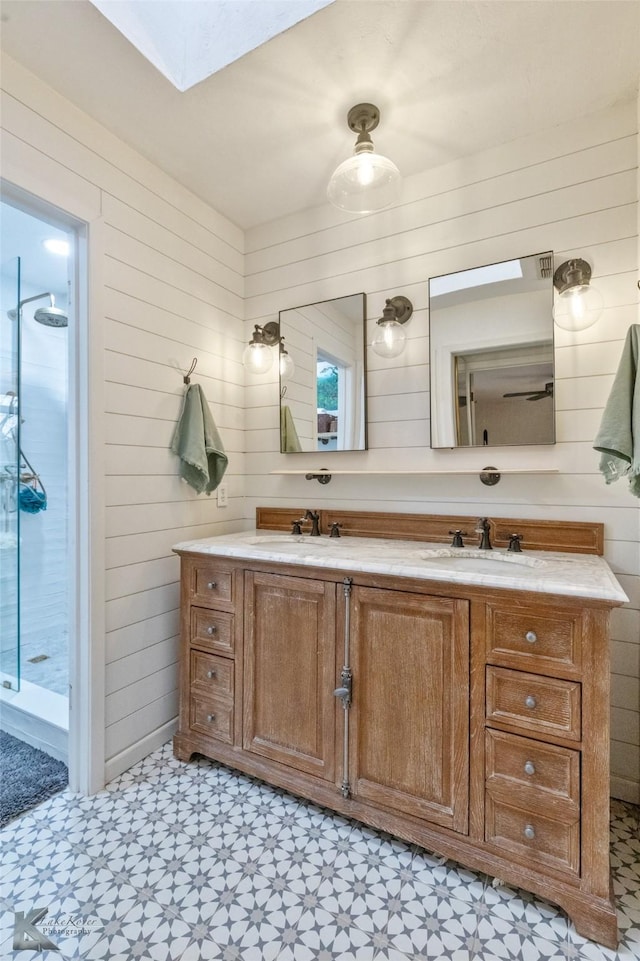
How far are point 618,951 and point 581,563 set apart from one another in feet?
3.23

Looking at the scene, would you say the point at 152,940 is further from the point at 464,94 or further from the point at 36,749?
the point at 464,94

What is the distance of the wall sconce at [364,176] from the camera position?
61.0 inches

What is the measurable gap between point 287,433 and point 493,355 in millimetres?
1050

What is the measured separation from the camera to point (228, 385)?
7.73 feet

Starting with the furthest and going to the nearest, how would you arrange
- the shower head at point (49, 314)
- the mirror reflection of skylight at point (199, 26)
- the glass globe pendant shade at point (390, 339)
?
the shower head at point (49, 314) < the glass globe pendant shade at point (390, 339) < the mirror reflection of skylight at point (199, 26)

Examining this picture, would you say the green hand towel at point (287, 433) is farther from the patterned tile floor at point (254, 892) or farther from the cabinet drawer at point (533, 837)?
the cabinet drawer at point (533, 837)

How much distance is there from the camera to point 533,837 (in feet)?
3.86

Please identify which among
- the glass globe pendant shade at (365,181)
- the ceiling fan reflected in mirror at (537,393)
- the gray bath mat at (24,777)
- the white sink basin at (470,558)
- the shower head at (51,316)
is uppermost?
the glass globe pendant shade at (365,181)

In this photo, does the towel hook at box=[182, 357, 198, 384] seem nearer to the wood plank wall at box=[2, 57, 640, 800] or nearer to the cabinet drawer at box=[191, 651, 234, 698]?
the wood plank wall at box=[2, 57, 640, 800]

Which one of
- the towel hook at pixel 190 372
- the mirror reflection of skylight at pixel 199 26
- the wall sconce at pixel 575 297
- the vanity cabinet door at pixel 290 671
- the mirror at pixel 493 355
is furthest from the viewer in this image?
the towel hook at pixel 190 372

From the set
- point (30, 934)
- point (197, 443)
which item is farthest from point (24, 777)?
point (197, 443)

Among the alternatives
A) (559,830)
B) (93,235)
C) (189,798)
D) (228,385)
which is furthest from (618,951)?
(93,235)

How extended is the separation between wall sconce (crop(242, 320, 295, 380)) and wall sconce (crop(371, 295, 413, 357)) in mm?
515

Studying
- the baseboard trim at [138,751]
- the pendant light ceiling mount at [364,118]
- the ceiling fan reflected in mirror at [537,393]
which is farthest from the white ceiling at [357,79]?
the baseboard trim at [138,751]
